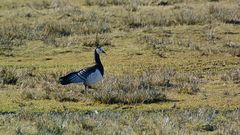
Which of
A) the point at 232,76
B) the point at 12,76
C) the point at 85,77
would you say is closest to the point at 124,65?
the point at 232,76

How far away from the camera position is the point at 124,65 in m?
19.0

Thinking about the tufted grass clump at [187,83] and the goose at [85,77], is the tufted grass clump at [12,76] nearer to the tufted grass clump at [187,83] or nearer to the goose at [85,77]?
the goose at [85,77]

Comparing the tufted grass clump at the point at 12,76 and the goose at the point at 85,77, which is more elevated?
the goose at the point at 85,77

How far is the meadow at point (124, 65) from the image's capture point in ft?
37.6

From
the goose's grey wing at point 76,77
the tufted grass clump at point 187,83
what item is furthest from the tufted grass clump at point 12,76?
the tufted grass clump at point 187,83

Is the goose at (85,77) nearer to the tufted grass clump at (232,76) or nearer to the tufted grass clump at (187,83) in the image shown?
the tufted grass clump at (187,83)

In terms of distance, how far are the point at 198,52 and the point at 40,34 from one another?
5574 millimetres

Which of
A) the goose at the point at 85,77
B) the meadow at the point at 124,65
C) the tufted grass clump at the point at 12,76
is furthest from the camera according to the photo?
the tufted grass clump at the point at 12,76

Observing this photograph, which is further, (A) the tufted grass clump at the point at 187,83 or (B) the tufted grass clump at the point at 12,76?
(B) the tufted grass clump at the point at 12,76

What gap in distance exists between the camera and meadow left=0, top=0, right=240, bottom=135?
37.6 ft

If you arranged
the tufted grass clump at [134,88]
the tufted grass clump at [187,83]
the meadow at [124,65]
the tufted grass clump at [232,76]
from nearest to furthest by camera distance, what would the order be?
the meadow at [124,65]
the tufted grass clump at [134,88]
the tufted grass clump at [187,83]
the tufted grass clump at [232,76]

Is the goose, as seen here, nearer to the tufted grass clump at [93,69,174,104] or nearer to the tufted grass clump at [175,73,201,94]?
the tufted grass clump at [93,69,174,104]

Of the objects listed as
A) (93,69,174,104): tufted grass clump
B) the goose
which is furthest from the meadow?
the goose

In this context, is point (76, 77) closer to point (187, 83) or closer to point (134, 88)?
point (134, 88)
